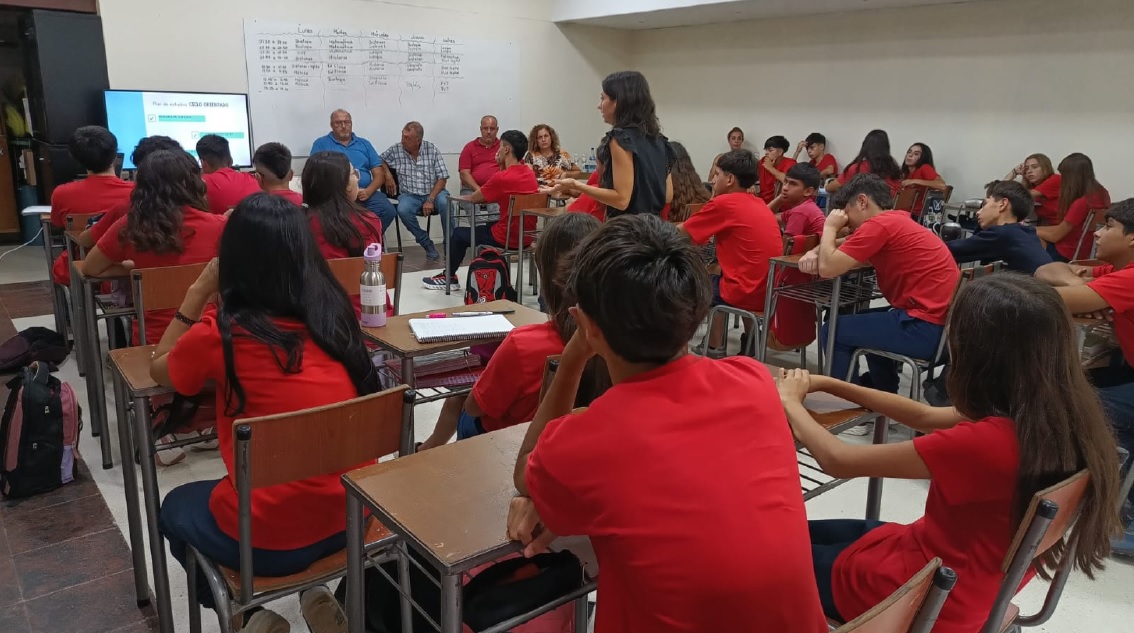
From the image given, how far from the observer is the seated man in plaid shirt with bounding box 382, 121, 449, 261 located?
692cm

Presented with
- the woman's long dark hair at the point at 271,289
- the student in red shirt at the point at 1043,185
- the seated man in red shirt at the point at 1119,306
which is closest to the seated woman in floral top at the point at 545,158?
the student in red shirt at the point at 1043,185

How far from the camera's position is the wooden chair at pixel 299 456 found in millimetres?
1334

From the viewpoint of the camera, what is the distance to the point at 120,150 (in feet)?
19.1

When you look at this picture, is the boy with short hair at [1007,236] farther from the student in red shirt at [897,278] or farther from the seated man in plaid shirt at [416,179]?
the seated man in plaid shirt at [416,179]

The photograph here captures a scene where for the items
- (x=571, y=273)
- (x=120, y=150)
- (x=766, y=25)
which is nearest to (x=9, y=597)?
(x=571, y=273)

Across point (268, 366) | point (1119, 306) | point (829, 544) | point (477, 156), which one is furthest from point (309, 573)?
point (477, 156)

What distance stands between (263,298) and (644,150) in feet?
6.71

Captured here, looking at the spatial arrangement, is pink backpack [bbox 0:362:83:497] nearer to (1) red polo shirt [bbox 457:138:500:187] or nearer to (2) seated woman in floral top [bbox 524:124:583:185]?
(2) seated woman in floral top [bbox 524:124:583:185]

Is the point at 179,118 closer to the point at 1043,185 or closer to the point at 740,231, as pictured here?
the point at 740,231

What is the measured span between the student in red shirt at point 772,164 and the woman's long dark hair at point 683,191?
287 centimetres

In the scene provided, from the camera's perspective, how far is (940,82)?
7.03 metres

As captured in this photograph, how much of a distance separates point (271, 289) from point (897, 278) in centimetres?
250

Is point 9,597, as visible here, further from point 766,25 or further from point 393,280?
point 766,25

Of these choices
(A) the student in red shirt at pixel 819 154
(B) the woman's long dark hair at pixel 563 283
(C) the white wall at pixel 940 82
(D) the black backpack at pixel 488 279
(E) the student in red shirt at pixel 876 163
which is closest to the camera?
(B) the woman's long dark hair at pixel 563 283
